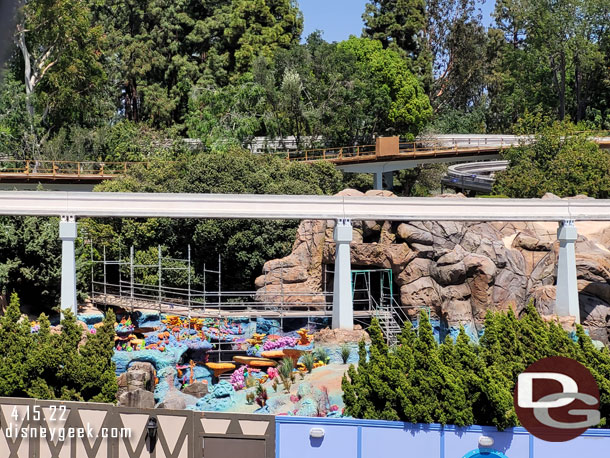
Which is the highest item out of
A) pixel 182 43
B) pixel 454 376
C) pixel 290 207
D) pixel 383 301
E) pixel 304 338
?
pixel 182 43

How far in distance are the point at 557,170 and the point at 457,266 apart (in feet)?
57.2

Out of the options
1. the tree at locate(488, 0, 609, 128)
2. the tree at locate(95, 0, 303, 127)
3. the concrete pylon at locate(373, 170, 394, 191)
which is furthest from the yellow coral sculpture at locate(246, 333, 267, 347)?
the tree at locate(488, 0, 609, 128)

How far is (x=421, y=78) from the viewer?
6912 cm

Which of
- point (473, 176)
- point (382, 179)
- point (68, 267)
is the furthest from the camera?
point (382, 179)

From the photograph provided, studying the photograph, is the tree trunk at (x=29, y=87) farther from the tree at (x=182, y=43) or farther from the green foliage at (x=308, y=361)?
the green foliage at (x=308, y=361)

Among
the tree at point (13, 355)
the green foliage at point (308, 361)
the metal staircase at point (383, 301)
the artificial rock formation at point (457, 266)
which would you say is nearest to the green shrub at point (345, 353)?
the green foliage at point (308, 361)

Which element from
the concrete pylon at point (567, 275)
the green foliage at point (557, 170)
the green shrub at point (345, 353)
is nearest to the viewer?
→ the green shrub at point (345, 353)

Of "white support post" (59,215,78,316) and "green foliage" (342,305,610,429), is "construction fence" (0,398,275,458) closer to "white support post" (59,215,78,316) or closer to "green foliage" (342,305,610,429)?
"green foliage" (342,305,610,429)

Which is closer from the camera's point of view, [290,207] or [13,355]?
[13,355]

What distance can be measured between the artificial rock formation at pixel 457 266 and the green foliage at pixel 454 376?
32.9ft

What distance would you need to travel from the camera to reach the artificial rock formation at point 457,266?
2973 centimetres

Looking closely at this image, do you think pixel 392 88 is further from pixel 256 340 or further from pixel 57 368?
pixel 57 368

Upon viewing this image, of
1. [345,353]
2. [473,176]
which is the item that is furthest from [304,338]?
[473,176]

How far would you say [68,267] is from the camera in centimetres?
2759
